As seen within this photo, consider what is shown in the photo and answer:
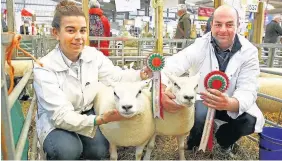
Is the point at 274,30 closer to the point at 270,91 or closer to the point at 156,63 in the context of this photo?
the point at 270,91

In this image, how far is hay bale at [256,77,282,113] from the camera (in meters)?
3.13

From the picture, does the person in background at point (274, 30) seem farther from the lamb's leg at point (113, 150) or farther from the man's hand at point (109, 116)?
the man's hand at point (109, 116)

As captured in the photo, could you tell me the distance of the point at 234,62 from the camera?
1.86 m

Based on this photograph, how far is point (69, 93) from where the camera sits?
1.62 metres

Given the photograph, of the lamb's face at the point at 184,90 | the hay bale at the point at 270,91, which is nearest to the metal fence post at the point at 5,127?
the lamb's face at the point at 184,90

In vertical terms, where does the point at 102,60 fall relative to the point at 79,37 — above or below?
below

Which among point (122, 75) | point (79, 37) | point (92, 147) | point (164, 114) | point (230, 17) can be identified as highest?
point (230, 17)

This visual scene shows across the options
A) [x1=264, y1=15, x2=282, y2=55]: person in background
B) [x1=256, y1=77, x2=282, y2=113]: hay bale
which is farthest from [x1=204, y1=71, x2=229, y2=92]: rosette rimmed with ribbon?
[x1=264, y1=15, x2=282, y2=55]: person in background

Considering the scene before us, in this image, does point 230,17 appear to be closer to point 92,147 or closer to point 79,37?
point 79,37

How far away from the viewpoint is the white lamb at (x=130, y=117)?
59.9 inches

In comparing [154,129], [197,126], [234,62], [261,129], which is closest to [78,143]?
[154,129]

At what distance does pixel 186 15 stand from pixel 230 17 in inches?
183

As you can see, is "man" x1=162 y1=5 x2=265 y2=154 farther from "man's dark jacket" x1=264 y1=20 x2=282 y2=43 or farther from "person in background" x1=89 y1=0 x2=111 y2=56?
"man's dark jacket" x1=264 y1=20 x2=282 y2=43

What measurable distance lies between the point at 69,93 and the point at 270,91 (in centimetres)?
227
